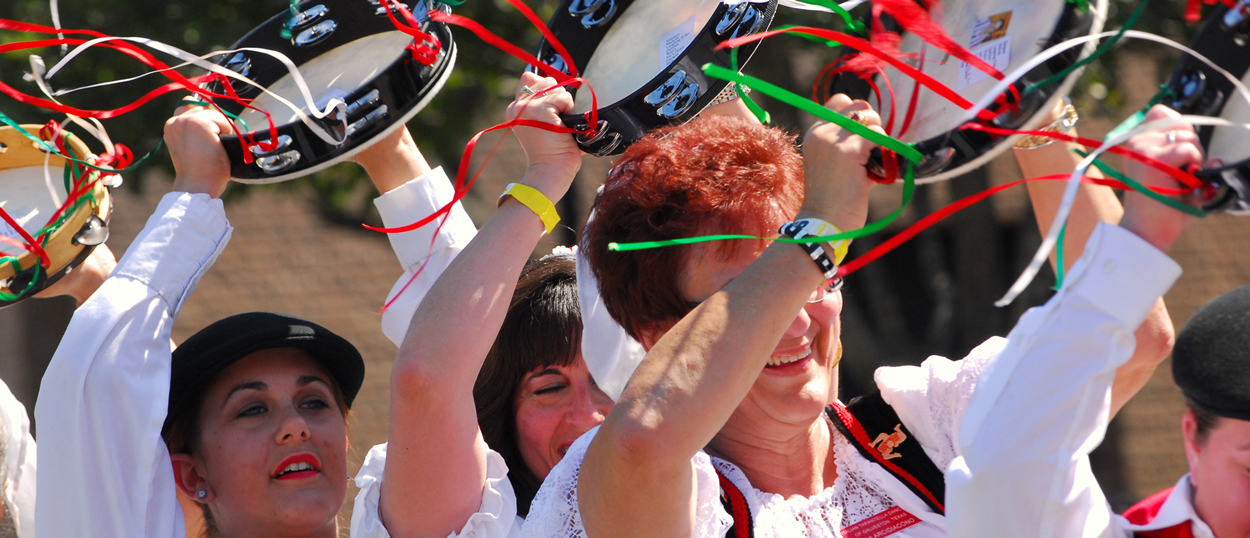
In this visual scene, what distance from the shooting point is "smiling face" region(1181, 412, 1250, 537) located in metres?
1.85

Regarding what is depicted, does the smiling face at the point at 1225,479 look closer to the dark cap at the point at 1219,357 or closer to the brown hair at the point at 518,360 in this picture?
the dark cap at the point at 1219,357

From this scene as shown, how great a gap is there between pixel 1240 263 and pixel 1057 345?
934cm

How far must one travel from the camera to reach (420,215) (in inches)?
104

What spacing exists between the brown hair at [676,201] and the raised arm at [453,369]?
0.16m

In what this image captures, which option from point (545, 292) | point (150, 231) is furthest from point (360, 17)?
point (545, 292)

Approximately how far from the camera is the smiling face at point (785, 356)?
1966 mm

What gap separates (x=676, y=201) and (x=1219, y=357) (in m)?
0.93

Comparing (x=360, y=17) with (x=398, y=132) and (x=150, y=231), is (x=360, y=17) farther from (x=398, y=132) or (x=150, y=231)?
(x=150, y=231)

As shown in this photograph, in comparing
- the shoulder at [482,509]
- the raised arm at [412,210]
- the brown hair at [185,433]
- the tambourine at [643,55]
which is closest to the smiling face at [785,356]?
the tambourine at [643,55]

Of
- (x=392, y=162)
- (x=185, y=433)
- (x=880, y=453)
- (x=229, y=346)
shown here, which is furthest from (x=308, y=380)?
(x=880, y=453)

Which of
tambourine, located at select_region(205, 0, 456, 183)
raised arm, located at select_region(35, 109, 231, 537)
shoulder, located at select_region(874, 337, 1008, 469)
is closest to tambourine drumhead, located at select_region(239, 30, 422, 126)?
tambourine, located at select_region(205, 0, 456, 183)

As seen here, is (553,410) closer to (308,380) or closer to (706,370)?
(308,380)

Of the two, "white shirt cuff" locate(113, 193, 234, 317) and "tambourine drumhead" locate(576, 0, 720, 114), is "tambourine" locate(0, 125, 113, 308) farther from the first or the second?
"tambourine drumhead" locate(576, 0, 720, 114)

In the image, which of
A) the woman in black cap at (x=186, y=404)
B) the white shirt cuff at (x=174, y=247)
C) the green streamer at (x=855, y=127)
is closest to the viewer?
the green streamer at (x=855, y=127)
